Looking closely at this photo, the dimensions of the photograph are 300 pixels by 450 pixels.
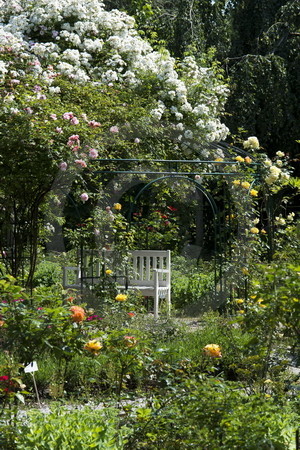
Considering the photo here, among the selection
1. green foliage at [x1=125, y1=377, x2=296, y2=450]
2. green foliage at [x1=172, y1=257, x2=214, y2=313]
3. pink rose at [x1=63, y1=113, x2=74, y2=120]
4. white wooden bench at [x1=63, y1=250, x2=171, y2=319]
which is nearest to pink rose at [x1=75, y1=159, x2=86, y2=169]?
pink rose at [x1=63, y1=113, x2=74, y2=120]

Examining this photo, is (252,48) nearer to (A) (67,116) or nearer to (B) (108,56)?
(B) (108,56)

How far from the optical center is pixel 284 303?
104 inches

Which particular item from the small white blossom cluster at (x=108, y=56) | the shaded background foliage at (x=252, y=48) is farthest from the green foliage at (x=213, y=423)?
the shaded background foliage at (x=252, y=48)

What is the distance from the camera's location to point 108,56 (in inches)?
347

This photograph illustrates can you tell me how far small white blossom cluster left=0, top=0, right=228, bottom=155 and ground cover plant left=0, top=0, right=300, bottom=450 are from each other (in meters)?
0.02

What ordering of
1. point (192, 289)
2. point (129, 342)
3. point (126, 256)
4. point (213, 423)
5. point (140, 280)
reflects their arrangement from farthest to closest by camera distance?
point (192, 289)
point (140, 280)
point (126, 256)
point (129, 342)
point (213, 423)

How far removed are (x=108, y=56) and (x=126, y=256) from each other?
3.57 metres

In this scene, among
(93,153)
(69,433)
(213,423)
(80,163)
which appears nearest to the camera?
Result: (69,433)

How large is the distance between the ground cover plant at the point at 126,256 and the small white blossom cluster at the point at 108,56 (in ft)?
0.08

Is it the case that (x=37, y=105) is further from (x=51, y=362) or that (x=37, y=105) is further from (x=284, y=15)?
(x=284, y=15)

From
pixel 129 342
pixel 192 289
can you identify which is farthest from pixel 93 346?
pixel 192 289

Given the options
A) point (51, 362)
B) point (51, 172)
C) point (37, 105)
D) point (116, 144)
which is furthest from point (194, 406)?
point (116, 144)

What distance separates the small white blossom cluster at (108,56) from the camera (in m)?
8.45

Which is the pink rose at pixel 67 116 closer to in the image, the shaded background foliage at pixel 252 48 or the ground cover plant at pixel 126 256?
the ground cover plant at pixel 126 256
